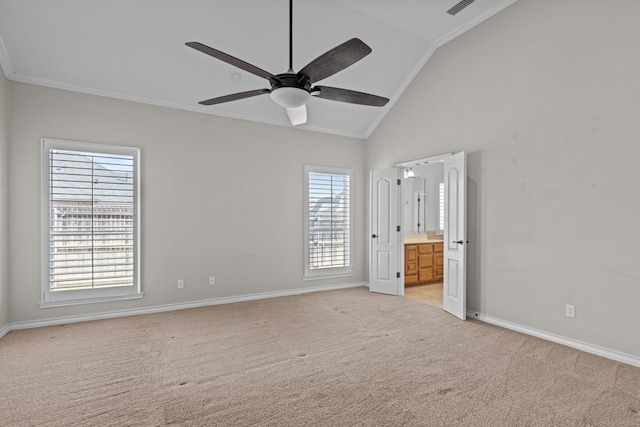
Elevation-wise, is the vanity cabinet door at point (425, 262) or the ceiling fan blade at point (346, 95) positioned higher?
the ceiling fan blade at point (346, 95)

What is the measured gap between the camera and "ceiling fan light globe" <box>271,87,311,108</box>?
2426mm

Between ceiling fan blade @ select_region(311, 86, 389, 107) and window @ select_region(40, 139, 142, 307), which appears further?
window @ select_region(40, 139, 142, 307)

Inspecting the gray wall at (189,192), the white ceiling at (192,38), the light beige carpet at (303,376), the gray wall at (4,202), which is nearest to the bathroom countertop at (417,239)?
the gray wall at (189,192)

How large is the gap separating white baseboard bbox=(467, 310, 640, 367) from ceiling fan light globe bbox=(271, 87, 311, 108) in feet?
11.3

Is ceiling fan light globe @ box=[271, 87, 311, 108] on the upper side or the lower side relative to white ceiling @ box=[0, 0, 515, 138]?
lower

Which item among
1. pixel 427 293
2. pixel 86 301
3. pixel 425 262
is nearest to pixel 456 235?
pixel 427 293

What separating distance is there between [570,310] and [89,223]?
5.58m

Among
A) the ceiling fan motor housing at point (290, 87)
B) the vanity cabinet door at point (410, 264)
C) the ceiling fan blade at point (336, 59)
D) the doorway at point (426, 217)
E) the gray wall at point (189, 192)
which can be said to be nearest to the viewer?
the ceiling fan blade at point (336, 59)

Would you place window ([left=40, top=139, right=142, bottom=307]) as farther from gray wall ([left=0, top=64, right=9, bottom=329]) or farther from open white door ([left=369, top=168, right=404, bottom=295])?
open white door ([left=369, top=168, right=404, bottom=295])

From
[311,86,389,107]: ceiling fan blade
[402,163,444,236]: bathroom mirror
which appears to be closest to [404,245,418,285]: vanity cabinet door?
[402,163,444,236]: bathroom mirror

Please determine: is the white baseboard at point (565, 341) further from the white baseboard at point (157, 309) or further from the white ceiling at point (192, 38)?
the white ceiling at point (192, 38)

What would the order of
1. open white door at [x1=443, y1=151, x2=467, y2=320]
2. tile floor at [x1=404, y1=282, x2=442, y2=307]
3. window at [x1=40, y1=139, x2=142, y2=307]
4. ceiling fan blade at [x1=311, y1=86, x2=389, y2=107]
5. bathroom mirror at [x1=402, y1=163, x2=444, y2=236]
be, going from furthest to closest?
bathroom mirror at [x1=402, y1=163, x2=444, y2=236], tile floor at [x1=404, y1=282, x2=442, y2=307], open white door at [x1=443, y1=151, x2=467, y2=320], window at [x1=40, y1=139, x2=142, y2=307], ceiling fan blade at [x1=311, y1=86, x2=389, y2=107]

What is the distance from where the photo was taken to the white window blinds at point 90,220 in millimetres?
3795

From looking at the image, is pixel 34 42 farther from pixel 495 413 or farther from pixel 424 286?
pixel 424 286
